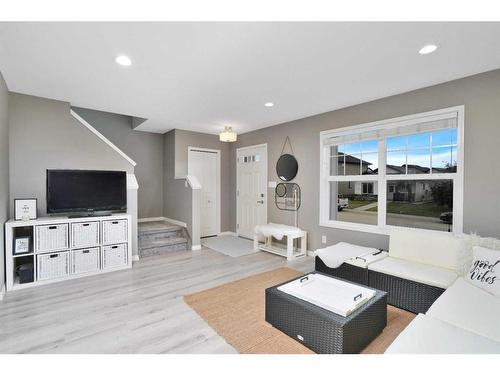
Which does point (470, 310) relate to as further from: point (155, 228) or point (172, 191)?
point (172, 191)

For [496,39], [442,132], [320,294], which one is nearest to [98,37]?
[320,294]

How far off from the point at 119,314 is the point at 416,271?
300 centimetres

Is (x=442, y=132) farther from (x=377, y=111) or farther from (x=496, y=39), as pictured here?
(x=496, y=39)

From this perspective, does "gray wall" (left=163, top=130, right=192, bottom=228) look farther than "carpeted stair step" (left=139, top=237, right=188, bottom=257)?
Yes

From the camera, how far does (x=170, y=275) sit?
3439 millimetres

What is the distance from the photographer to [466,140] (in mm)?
2764

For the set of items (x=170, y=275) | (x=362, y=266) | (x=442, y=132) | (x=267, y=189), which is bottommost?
(x=170, y=275)

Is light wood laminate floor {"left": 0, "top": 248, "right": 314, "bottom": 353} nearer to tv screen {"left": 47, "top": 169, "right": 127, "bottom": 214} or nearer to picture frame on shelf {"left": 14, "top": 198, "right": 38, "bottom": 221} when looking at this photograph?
picture frame on shelf {"left": 14, "top": 198, "right": 38, "bottom": 221}

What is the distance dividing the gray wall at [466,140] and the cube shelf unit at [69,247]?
3097 mm

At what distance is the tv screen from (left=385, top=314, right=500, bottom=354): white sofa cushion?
3.85m

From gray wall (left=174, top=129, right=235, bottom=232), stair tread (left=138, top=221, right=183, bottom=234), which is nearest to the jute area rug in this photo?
stair tread (left=138, top=221, right=183, bottom=234)

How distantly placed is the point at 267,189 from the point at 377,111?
255cm

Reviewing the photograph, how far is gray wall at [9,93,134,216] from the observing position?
→ 3.35 meters

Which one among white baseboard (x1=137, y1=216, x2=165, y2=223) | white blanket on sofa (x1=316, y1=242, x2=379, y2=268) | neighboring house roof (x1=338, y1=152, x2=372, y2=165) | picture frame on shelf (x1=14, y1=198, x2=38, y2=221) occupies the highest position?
neighboring house roof (x1=338, y1=152, x2=372, y2=165)
